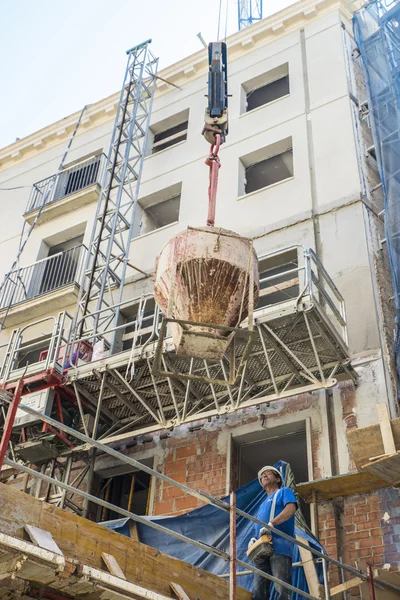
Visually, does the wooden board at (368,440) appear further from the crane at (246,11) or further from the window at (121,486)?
the crane at (246,11)

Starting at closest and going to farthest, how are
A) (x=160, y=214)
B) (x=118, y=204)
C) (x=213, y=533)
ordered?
(x=213, y=533)
(x=118, y=204)
(x=160, y=214)

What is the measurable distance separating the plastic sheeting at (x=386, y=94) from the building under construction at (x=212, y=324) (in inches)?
2.0

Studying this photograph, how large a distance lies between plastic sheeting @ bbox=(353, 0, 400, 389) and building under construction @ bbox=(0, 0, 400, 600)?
0.16 ft

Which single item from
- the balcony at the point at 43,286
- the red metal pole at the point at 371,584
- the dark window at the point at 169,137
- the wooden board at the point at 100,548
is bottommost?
the wooden board at the point at 100,548

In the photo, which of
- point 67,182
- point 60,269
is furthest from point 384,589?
point 67,182

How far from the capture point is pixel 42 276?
19.8 m

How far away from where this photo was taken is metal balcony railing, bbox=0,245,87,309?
19219 millimetres

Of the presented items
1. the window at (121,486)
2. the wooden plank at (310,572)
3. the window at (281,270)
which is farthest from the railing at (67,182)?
the wooden plank at (310,572)

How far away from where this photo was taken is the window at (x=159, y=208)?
19.3m

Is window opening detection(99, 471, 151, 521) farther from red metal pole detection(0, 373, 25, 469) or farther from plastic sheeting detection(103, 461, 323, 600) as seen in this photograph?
red metal pole detection(0, 373, 25, 469)

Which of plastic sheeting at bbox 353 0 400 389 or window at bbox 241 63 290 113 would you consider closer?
plastic sheeting at bbox 353 0 400 389

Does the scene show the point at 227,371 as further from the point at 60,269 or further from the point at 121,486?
the point at 60,269

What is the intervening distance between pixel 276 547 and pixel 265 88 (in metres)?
15.2

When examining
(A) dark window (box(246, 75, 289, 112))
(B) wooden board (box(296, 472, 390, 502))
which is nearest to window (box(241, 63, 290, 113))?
(A) dark window (box(246, 75, 289, 112))
